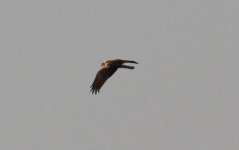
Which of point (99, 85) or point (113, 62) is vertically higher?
point (113, 62)

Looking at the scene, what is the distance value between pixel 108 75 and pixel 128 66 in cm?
167

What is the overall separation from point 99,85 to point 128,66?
2388 mm

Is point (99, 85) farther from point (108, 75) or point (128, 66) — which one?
point (128, 66)

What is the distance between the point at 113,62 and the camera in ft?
76.9

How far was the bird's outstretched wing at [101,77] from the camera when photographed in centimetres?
2338

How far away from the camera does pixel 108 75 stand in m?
23.6

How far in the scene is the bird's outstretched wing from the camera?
23.4 m

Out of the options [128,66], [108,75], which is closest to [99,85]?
[108,75]

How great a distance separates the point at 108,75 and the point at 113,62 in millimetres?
933

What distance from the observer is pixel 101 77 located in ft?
77.8

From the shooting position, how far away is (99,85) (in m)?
23.4
